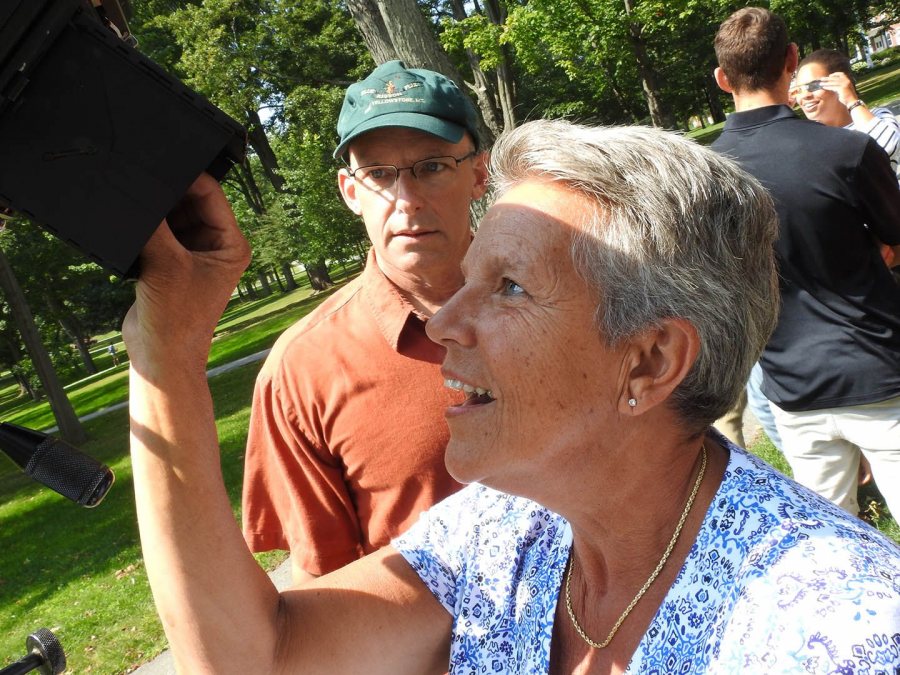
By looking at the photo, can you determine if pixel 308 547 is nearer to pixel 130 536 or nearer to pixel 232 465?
pixel 130 536

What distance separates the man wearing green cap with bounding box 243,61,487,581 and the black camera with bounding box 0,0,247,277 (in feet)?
3.39

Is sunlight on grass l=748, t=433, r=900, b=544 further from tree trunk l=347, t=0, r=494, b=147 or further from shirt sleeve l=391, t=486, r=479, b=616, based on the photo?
tree trunk l=347, t=0, r=494, b=147

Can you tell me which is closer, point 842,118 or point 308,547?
point 308,547

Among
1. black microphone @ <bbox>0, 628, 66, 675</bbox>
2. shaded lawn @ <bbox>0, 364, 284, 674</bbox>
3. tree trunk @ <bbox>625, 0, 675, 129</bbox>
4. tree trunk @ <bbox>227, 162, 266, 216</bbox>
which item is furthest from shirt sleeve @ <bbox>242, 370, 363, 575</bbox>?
tree trunk @ <bbox>227, 162, 266, 216</bbox>

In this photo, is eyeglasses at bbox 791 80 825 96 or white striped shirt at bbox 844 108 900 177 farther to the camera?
eyeglasses at bbox 791 80 825 96

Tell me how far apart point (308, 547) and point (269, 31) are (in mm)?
25557

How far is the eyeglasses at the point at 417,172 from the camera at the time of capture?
274cm

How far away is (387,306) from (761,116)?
189 cm

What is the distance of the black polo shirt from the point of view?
2949 millimetres

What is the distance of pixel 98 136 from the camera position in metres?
1.31

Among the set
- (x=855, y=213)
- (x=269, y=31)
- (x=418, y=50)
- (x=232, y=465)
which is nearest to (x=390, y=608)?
(x=855, y=213)

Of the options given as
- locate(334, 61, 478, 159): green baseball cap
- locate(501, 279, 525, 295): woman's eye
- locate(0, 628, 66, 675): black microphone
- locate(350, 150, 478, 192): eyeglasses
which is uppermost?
locate(334, 61, 478, 159): green baseball cap

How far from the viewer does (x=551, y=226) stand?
1.58m

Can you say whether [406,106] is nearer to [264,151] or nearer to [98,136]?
[98,136]
